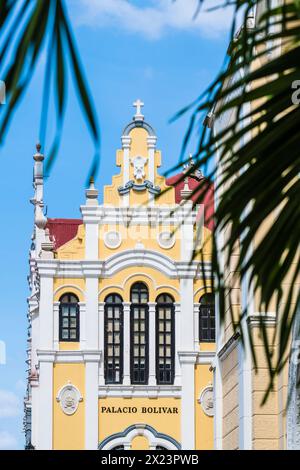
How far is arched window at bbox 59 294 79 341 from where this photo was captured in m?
36.2

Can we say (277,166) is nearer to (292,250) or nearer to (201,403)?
(292,250)

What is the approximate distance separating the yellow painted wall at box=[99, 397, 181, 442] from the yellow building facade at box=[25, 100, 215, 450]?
29mm

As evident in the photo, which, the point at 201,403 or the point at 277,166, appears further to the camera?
the point at 201,403

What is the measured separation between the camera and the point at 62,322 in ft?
119

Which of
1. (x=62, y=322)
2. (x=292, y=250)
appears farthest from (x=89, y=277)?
(x=292, y=250)

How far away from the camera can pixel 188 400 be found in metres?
36.5

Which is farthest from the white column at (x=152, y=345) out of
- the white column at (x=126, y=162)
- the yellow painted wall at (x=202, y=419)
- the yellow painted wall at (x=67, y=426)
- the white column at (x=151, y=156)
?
the white column at (x=151, y=156)

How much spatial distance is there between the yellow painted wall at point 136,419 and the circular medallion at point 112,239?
4.54 m

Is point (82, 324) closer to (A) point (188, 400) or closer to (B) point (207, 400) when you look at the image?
(A) point (188, 400)

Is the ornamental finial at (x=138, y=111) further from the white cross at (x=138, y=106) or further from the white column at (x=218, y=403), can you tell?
the white column at (x=218, y=403)

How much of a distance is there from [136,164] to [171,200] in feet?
5.01

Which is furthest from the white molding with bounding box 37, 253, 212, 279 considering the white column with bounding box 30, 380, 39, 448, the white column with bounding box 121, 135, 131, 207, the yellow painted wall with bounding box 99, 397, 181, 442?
the white column with bounding box 30, 380, 39, 448

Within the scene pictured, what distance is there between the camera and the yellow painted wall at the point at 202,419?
36438 millimetres
